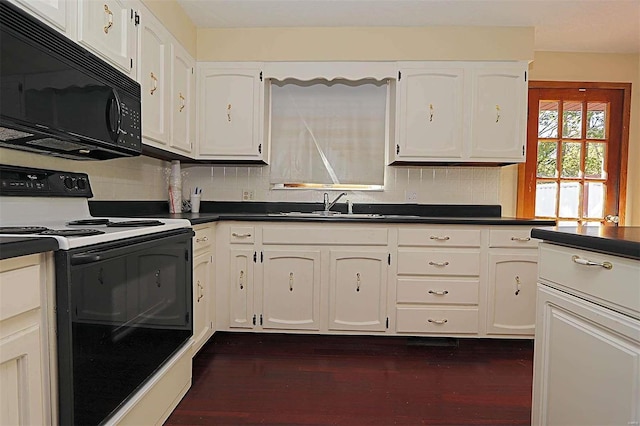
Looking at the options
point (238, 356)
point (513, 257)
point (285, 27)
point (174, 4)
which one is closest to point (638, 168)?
point (513, 257)

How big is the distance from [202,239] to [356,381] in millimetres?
1215

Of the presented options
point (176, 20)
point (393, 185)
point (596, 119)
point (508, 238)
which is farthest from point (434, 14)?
point (596, 119)

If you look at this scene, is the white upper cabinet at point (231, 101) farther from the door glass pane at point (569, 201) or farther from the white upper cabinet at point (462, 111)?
the door glass pane at point (569, 201)

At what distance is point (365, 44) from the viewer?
2871 millimetres

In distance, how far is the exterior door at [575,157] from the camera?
11.0 feet

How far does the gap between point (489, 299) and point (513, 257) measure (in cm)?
32

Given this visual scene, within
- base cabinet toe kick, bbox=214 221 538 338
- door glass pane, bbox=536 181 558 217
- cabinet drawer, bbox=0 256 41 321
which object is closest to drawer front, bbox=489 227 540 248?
base cabinet toe kick, bbox=214 221 538 338

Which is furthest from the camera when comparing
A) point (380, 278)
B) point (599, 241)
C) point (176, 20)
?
point (380, 278)

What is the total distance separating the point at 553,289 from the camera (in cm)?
127

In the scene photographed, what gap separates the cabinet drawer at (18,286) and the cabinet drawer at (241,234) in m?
1.69

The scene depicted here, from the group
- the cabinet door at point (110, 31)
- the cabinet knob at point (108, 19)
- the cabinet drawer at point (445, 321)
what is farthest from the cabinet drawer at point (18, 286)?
the cabinet drawer at point (445, 321)

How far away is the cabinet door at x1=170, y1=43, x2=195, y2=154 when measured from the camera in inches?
97.5

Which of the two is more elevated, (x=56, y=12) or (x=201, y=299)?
(x=56, y=12)

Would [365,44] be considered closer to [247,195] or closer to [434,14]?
[434,14]
